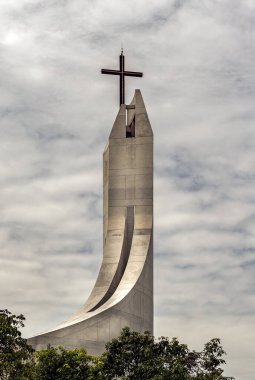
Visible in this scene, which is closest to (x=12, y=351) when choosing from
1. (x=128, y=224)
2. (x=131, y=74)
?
(x=128, y=224)

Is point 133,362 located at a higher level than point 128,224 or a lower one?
lower

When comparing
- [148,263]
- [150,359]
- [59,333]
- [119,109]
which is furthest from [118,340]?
[119,109]

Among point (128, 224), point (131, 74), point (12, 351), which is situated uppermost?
point (131, 74)

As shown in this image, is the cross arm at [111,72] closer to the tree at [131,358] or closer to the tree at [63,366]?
the tree at [131,358]

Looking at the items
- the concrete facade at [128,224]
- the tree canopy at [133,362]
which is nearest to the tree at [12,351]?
the tree canopy at [133,362]

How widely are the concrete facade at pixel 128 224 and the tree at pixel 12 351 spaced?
1278cm

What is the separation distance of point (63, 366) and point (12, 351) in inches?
156

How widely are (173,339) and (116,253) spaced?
12365mm

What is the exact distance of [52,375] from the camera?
3934cm

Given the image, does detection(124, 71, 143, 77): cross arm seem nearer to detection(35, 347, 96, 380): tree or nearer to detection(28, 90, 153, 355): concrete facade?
detection(28, 90, 153, 355): concrete facade

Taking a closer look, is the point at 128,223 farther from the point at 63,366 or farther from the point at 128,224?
the point at 63,366

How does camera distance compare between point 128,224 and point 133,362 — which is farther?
point 128,224

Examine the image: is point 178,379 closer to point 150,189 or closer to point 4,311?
point 4,311

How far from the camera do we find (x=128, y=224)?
177 feet
